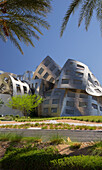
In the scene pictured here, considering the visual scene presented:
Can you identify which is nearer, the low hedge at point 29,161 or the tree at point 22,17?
the low hedge at point 29,161

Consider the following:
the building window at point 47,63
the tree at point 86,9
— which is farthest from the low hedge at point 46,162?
the building window at point 47,63

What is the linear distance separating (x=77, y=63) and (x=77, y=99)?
11152mm

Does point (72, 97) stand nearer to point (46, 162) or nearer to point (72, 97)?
point (72, 97)

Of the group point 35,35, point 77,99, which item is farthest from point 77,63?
point 35,35

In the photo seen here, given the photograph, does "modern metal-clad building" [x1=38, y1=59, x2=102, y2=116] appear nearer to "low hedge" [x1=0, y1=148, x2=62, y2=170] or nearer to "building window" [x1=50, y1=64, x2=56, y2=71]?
"building window" [x1=50, y1=64, x2=56, y2=71]

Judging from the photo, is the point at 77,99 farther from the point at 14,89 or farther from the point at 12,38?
the point at 12,38

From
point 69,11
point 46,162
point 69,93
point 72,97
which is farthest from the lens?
point 69,93

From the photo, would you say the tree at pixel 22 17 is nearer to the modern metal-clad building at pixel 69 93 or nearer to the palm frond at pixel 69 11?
the palm frond at pixel 69 11

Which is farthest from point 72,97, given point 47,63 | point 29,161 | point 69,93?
point 29,161

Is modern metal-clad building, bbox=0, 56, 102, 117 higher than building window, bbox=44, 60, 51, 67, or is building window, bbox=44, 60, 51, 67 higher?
building window, bbox=44, 60, 51, 67

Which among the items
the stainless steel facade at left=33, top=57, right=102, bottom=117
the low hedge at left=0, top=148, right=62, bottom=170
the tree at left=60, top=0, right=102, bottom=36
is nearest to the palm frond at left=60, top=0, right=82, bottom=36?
the tree at left=60, top=0, right=102, bottom=36

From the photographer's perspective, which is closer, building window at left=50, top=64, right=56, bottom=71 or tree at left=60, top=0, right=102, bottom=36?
tree at left=60, top=0, right=102, bottom=36

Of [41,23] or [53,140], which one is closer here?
[53,140]

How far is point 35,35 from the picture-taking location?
32.5ft
